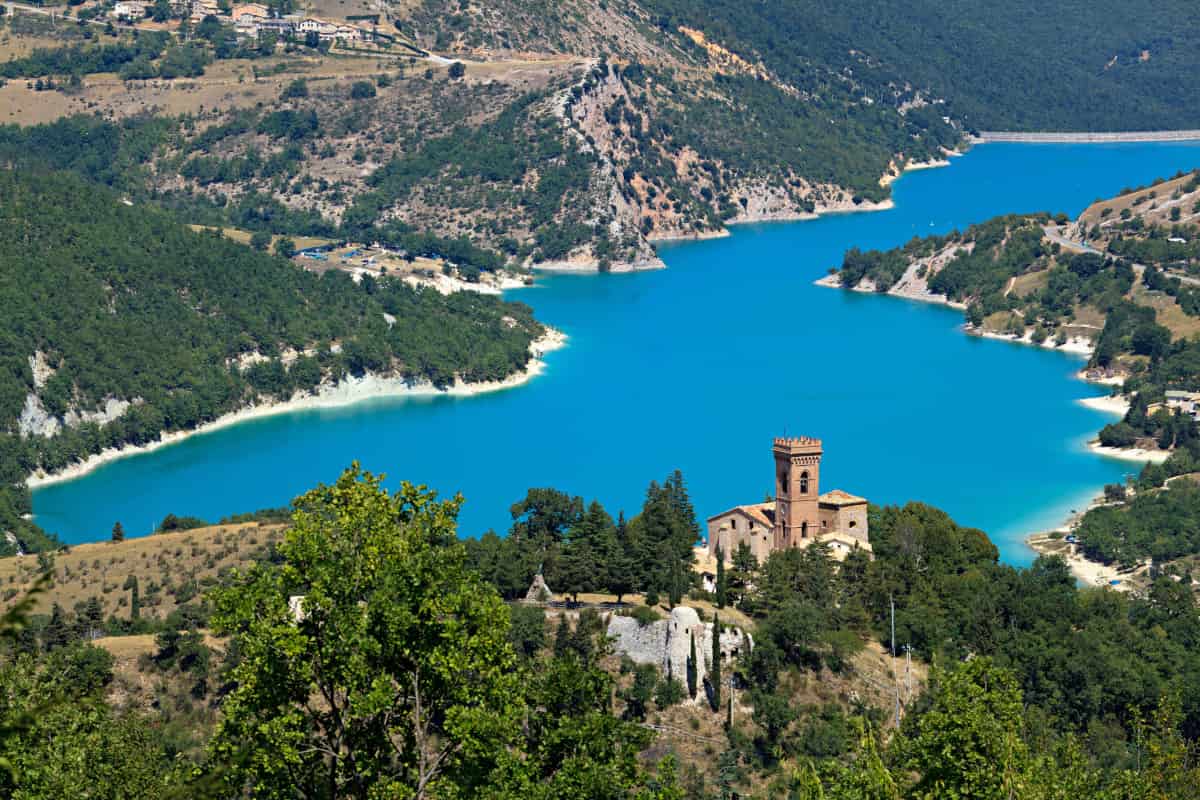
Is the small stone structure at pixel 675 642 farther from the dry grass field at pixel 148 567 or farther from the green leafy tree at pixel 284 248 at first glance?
the green leafy tree at pixel 284 248

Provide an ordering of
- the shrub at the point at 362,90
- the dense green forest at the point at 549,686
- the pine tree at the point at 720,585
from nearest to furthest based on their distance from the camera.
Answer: the dense green forest at the point at 549,686 < the pine tree at the point at 720,585 < the shrub at the point at 362,90

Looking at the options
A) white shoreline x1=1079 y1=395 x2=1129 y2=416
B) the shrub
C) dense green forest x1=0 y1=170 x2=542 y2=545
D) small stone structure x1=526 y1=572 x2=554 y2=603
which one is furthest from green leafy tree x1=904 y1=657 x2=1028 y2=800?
the shrub

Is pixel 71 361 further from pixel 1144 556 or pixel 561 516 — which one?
pixel 1144 556

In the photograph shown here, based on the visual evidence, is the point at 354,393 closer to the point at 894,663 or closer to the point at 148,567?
the point at 148,567

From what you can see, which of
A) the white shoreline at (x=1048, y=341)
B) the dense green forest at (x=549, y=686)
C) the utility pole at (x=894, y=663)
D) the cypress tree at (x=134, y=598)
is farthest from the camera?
the white shoreline at (x=1048, y=341)

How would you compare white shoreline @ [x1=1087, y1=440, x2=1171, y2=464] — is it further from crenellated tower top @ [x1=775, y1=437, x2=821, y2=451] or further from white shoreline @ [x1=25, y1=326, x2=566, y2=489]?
crenellated tower top @ [x1=775, y1=437, x2=821, y2=451]

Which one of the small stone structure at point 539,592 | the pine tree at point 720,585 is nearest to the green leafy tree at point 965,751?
the pine tree at point 720,585

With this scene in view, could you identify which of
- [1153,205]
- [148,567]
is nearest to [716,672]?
[148,567]
